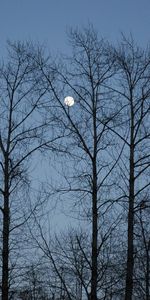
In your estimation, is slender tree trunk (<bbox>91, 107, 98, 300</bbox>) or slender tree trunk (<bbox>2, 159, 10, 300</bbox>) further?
slender tree trunk (<bbox>2, 159, 10, 300</bbox>)

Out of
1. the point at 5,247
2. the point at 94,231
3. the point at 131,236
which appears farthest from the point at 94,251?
the point at 5,247

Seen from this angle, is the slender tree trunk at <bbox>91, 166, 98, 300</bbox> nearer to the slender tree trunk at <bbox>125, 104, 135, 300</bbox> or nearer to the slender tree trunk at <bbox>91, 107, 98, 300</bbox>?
the slender tree trunk at <bbox>91, 107, 98, 300</bbox>

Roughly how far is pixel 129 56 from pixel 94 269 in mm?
5877

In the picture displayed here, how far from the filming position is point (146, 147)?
43.2 feet

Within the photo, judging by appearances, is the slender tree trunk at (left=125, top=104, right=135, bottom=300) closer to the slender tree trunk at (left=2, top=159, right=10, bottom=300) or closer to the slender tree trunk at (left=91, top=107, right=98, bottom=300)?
the slender tree trunk at (left=91, top=107, right=98, bottom=300)

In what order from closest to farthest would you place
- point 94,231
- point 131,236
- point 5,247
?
1. point 131,236
2. point 94,231
3. point 5,247

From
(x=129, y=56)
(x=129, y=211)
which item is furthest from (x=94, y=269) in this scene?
(x=129, y=56)

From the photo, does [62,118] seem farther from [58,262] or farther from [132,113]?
[58,262]

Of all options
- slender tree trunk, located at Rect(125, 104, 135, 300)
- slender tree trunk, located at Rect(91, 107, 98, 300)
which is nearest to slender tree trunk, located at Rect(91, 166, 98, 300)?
slender tree trunk, located at Rect(91, 107, 98, 300)

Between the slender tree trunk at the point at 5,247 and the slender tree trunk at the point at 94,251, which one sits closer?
the slender tree trunk at the point at 94,251

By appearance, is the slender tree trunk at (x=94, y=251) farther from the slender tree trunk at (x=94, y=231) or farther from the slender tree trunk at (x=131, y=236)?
the slender tree trunk at (x=131, y=236)

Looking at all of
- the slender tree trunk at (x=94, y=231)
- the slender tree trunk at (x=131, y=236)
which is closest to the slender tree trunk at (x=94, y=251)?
the slender tree trunk at (x=94, y=231)

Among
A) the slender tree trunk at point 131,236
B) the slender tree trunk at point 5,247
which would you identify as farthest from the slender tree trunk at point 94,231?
the slender tree trunk at point 5,247

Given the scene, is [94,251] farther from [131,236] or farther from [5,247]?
[5,247]
